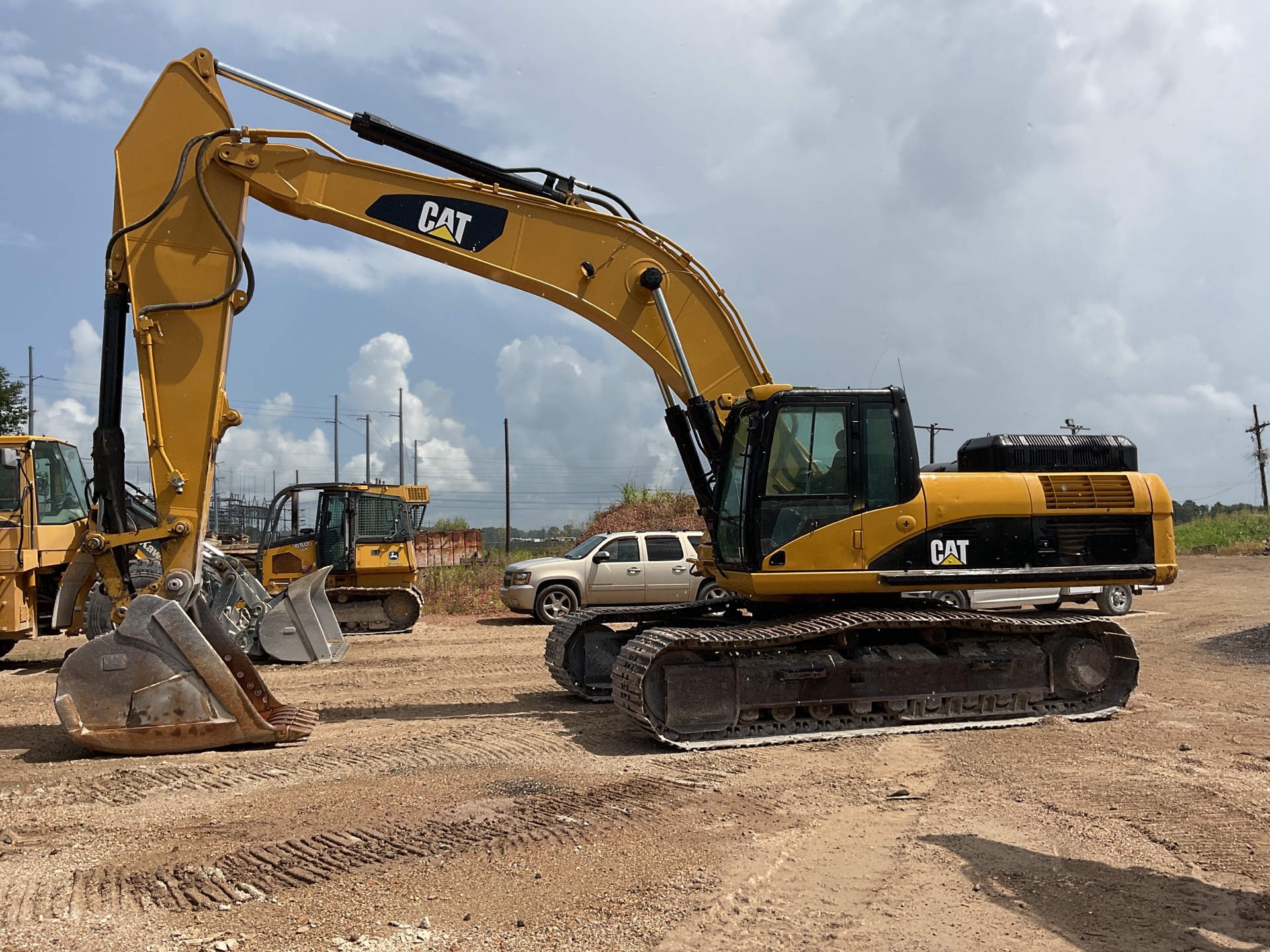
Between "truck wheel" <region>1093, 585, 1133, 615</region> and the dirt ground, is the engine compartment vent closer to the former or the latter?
the dirt ground

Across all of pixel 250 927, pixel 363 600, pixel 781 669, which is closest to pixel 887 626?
pixel 781 669

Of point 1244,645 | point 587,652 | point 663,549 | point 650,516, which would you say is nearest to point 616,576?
point 663,549

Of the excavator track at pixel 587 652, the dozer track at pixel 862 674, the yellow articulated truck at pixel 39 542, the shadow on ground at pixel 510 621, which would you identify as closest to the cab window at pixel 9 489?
the yellow articulated truck at pixel 39 542

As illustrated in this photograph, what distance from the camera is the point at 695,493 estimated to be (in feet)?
27.7

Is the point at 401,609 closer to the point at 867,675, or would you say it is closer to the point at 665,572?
the point at 665,572

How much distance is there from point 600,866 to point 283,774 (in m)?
2.68

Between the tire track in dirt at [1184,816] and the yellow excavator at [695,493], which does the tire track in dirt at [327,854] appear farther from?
the tire track in dirt at [1184,816]

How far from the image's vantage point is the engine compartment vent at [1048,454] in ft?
27.2

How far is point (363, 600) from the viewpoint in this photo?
15633mm

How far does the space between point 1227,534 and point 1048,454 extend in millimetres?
32613

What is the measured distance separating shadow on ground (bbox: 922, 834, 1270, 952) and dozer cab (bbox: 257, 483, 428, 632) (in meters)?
12.2

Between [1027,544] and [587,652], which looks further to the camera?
[587,652]

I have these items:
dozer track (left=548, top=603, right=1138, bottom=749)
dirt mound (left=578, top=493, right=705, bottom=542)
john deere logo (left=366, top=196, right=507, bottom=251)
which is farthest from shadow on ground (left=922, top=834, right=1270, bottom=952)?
dirt mound (left=578, top=493, right=705, bottom=542)

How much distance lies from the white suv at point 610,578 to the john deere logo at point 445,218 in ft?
31.3
